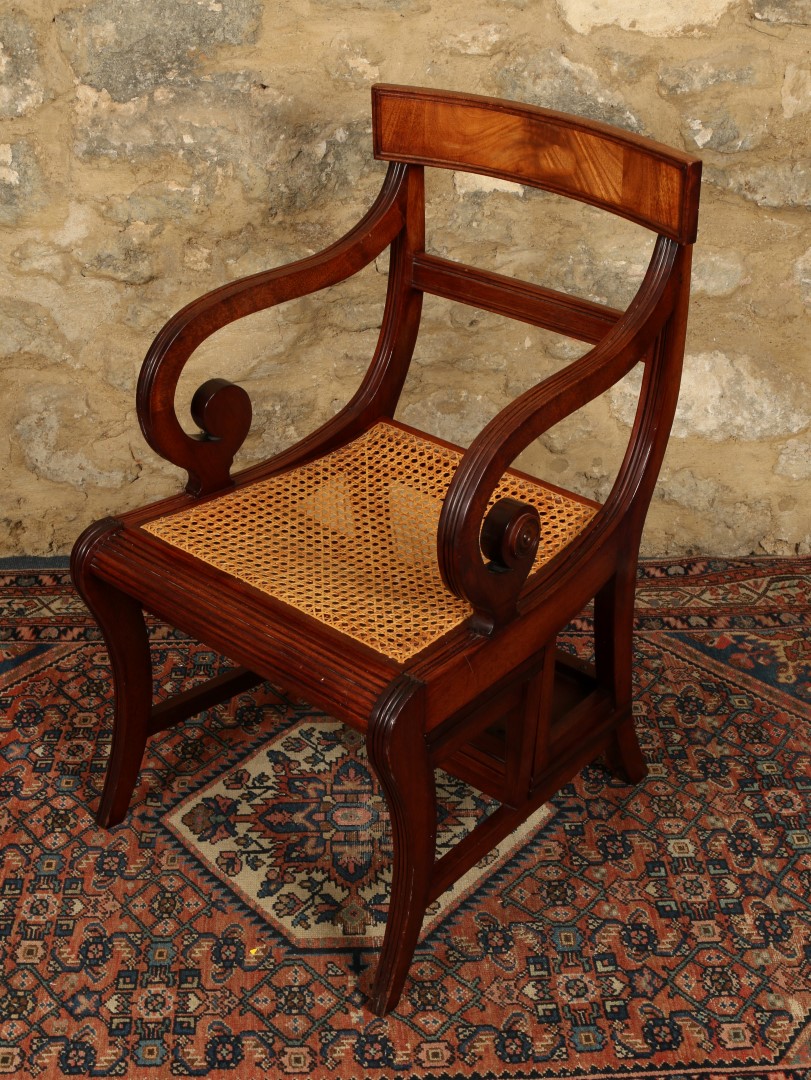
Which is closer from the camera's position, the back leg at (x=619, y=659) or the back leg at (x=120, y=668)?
the back leg at (x=120, y=668)

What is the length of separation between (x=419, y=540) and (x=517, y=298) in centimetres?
43

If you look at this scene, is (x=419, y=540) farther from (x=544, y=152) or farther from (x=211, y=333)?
(x=544, y=152)

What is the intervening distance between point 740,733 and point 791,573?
574 mm

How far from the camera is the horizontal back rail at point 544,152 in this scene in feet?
5.49

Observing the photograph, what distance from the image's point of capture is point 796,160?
238 centimetres

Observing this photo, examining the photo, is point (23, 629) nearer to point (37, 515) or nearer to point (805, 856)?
point (37, 515)

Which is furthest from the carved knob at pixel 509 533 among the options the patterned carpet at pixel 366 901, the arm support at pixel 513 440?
the patterned carpet at pixel 366 901

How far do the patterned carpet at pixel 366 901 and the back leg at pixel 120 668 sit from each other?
0.30 ft

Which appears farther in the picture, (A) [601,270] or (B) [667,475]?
(B) [667,475]

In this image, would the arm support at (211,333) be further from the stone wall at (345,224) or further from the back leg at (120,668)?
the stone wall at (345,224)

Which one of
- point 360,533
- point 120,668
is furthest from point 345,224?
point 120,668

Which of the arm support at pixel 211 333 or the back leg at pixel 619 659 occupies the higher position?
the arm support at pixel 211 333

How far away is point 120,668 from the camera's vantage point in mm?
1946

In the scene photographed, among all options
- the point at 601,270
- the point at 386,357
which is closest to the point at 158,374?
the point at 386,357
